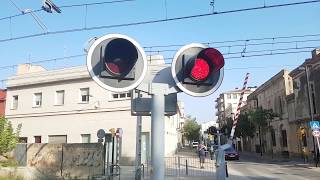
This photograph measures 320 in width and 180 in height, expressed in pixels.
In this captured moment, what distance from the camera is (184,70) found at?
3449 millimetres

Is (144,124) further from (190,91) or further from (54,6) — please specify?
(190,91)

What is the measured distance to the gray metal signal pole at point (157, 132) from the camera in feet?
10.3

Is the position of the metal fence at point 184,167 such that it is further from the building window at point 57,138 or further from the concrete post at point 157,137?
the concrete post at point 157,137

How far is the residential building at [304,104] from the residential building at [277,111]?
1697 millimetres

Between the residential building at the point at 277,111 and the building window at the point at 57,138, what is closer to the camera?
the building window at the point at 57,138

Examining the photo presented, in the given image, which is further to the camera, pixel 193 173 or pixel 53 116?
pixel 53 116

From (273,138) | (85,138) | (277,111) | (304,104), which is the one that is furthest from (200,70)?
(273,138)

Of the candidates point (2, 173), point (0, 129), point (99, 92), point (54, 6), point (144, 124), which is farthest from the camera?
point (99, 92)

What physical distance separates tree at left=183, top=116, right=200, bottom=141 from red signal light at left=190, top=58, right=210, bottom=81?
4358 inches

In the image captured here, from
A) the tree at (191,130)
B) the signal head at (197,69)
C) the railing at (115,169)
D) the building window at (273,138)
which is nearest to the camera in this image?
the signal head at (197,69)

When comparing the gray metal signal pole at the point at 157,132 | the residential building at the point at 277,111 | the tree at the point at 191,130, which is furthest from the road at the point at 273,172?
the tree at the point at 191,130

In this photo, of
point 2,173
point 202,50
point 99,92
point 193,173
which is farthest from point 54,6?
point 99,92

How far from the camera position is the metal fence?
24516 mm

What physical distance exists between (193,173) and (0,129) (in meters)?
12.5
